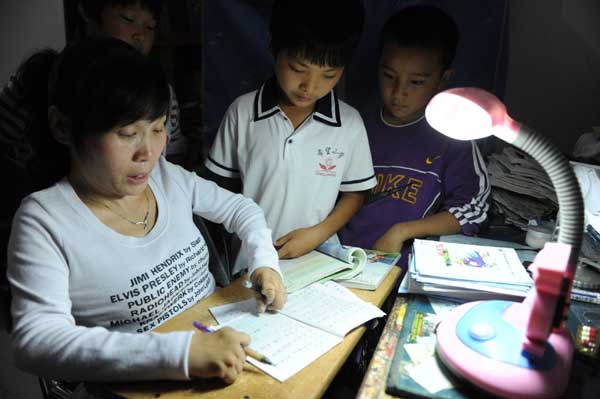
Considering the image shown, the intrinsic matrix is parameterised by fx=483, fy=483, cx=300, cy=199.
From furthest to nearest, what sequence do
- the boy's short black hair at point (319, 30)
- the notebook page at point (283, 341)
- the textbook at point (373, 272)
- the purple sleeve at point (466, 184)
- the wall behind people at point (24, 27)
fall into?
the wall behind people at point (24, 27) < the purple sleeve at point (466, 184) < the boy's short black hair at point (319, 30) < the textbook at point (373, 272) < the notebook page at point (283, 341)

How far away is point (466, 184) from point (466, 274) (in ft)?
2.15

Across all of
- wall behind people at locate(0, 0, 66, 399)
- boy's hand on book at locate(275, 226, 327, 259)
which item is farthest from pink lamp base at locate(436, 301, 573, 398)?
wall behind people at locate(0, 0, 66, 399)

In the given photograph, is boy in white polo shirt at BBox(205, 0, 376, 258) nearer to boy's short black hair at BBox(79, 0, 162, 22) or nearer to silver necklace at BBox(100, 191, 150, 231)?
silver necklace at BBox(100, 191, 150, 231)

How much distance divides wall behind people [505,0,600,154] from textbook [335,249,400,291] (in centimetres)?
111

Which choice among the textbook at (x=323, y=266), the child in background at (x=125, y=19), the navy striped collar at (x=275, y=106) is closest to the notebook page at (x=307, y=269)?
→ the textbook at (x=323, y=266)

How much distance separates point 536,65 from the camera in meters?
2.00

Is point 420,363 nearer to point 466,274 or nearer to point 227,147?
point 466,274

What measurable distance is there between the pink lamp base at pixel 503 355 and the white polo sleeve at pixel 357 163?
2.57 ft

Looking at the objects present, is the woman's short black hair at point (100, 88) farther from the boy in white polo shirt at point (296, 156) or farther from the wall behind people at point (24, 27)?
the wall behind people at point (24, 27)

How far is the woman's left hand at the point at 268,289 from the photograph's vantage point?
42.1 inches

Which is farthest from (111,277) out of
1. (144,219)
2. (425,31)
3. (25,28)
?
(25,28)

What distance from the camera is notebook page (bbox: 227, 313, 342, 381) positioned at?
88 centimetres

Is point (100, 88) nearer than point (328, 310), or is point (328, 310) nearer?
point (100, 88)

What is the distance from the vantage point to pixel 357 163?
5.35 ft
